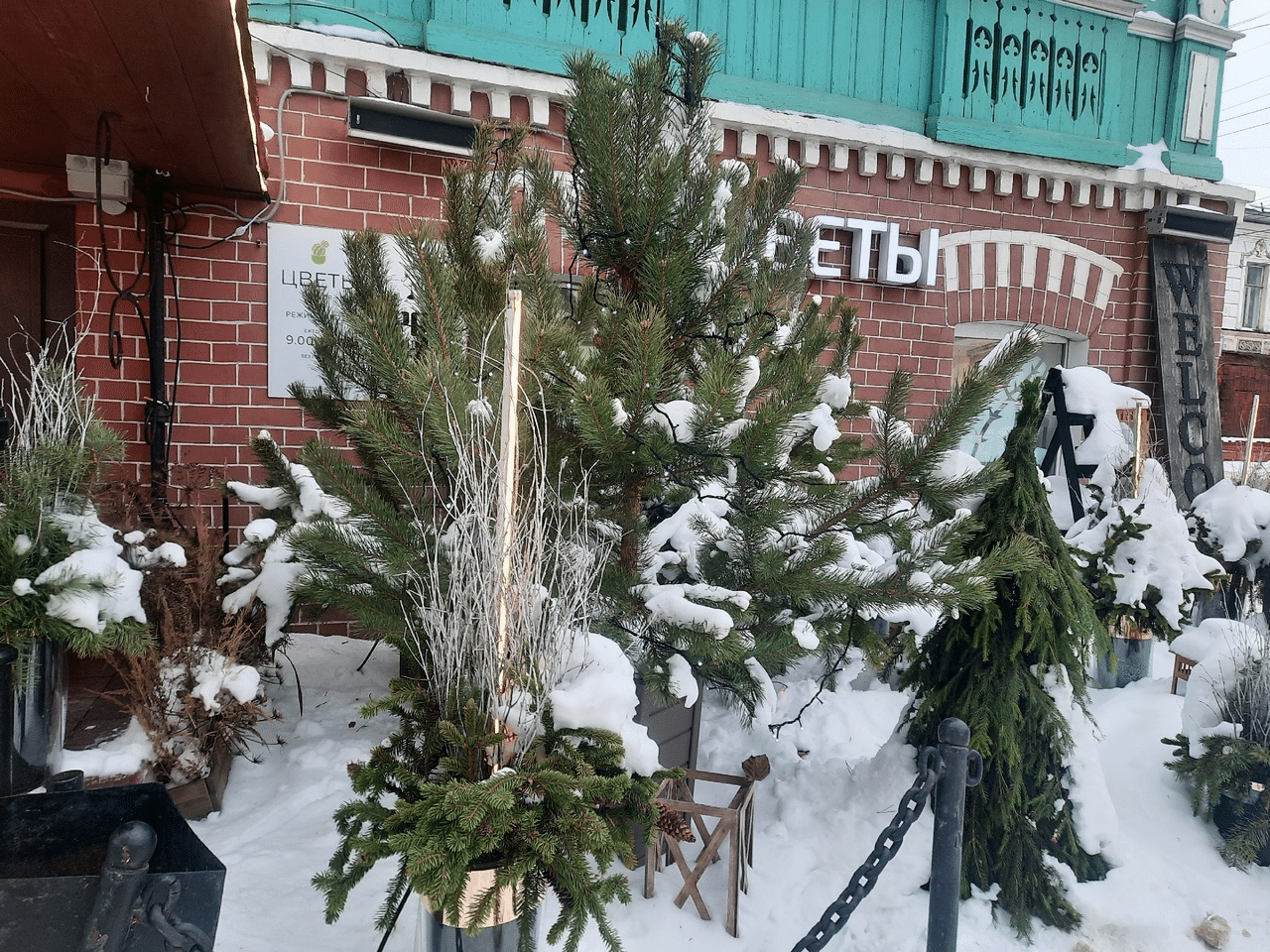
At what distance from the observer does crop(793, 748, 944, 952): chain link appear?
2064mm

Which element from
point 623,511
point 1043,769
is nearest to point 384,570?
point 623,511

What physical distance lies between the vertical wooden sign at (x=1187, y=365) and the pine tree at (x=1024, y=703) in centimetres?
448

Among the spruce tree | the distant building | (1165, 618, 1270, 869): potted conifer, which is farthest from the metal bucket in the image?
the distant building

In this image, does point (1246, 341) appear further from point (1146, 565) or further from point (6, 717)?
point (6, 717)

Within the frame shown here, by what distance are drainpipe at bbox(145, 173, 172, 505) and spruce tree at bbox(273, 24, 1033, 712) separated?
6.35 feet

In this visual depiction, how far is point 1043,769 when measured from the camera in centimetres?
290

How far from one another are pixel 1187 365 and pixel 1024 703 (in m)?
5.00

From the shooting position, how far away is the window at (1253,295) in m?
14.6

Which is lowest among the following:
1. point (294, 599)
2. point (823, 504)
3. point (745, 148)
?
point (294, 599)

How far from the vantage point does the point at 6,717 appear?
2.46 meters

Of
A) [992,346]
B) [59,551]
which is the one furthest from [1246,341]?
[59,551]

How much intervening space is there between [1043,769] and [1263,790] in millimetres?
1061

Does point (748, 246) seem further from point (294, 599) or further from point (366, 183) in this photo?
point (366, 183)

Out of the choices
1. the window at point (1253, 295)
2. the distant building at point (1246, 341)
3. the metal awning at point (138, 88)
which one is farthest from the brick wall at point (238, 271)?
the window at point (1253, 295)
